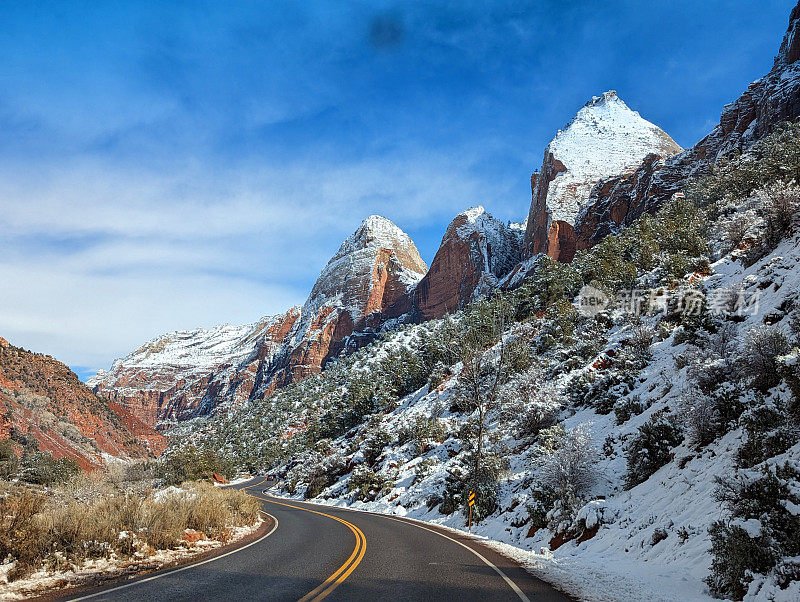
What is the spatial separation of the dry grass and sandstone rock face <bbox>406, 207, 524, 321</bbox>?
114m

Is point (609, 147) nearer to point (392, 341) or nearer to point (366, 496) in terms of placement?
point (392, 341)

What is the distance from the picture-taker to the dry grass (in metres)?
7.66

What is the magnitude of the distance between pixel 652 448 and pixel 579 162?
386 ft

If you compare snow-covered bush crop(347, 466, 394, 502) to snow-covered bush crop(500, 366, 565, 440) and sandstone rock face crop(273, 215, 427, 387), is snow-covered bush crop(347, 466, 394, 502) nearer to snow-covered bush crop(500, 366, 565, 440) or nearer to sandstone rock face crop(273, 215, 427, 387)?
snow-covered bush crop(500, 366, 565, 440)

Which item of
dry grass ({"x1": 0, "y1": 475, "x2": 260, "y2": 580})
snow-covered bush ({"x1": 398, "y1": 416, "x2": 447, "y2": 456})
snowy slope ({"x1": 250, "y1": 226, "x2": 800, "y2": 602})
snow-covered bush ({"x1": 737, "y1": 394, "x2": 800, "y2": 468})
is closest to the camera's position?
dry grass ({"x1": 0, "y1": 475, "x2": 260, "y2": 580})

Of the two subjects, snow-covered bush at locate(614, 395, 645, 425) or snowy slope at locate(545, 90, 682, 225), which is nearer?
snow-covered bush at locate(614, 395, 645, 425)

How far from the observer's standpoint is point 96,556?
8.64m

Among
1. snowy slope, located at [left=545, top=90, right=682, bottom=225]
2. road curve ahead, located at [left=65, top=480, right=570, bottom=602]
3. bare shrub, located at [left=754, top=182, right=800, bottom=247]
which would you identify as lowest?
road curve ahead, located at [left=65, top=480, right=570, bottom=602]

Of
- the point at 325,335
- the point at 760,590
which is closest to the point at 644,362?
the point at 760,590

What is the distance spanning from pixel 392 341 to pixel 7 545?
323 ft

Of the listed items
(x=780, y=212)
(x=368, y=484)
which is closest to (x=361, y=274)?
(x=368, y=484)

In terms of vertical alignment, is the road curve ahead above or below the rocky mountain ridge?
below

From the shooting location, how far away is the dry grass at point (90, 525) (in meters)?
7.66

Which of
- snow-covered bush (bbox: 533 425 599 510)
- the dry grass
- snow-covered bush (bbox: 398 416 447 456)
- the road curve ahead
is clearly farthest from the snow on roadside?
snow-covered bush (bbox: 398 416 447 456)
